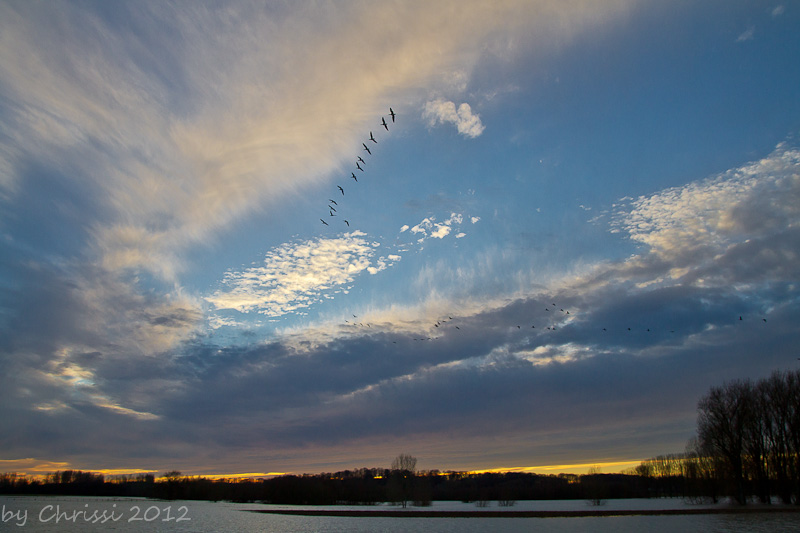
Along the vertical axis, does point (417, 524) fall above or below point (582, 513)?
above

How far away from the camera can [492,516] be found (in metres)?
98.6

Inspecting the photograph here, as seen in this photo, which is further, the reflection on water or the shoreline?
the shoreline

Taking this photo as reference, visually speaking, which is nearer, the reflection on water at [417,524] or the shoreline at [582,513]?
the reflection on water at [417,524]

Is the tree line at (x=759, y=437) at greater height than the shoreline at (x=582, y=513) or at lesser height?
greater

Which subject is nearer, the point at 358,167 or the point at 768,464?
the point at 358,167

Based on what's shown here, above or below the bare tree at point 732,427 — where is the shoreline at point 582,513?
below

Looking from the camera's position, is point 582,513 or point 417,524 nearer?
point 417,524

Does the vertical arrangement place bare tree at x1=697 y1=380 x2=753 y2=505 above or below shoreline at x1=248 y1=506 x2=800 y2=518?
above

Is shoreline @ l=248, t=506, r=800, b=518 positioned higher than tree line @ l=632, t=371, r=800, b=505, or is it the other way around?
tree line @ l=632, t=371, r=800, b=505

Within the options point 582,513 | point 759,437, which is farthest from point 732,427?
point 582,513

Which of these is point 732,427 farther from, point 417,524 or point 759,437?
point 417,524

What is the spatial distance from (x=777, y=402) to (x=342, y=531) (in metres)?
78.4

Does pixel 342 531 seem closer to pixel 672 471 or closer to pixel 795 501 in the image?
pixel 795 501

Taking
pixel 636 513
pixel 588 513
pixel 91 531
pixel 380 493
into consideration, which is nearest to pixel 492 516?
pixel 588 513
